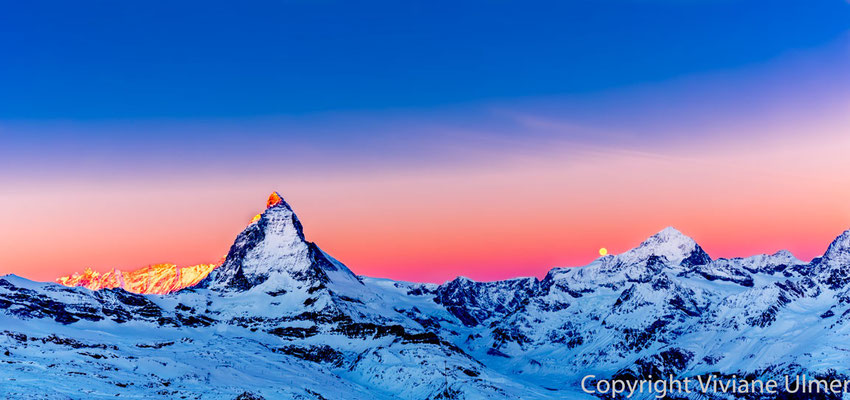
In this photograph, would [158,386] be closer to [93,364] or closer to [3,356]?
[93,364]

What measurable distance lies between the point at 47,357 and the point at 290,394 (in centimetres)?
6322

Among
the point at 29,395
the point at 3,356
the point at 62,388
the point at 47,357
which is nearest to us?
the point at 29,395

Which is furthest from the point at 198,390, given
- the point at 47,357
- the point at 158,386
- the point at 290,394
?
the point at 47,357

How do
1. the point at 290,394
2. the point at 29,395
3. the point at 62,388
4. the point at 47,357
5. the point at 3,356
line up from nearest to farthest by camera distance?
1. the point at 29,395
2. the point at 62,388
3. the point at 3,356
4. the point at 47,357
5. the point at 290,394

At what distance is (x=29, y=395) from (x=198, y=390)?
1887 inches

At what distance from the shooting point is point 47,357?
6934 inches

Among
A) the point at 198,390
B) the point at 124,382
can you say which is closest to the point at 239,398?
the point at 198,390

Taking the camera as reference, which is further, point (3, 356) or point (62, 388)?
point (3, 356)

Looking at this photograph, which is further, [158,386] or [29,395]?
[158,386]

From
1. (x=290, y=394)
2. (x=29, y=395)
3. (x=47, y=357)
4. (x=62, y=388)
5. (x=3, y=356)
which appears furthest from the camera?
(x=290, y=394)

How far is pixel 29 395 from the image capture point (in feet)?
427

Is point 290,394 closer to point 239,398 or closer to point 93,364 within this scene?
Result: point 239,398

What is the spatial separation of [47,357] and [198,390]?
40871 mm

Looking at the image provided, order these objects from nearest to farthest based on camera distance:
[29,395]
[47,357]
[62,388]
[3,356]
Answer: [29,395]
[62,388]
[3,356]
[47,357]
